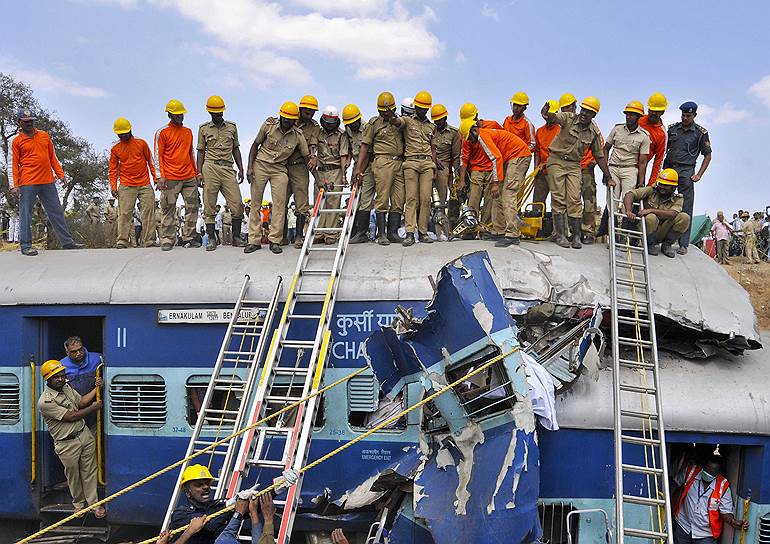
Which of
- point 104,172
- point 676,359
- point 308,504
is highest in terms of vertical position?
point 104,172

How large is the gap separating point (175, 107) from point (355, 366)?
467 centimetres

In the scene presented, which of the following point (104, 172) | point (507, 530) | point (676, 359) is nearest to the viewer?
point (507, 530)

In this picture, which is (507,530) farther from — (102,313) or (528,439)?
(102,313)

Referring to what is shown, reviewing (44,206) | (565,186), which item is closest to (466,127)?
(565,186)

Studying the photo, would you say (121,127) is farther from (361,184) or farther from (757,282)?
(757,282)

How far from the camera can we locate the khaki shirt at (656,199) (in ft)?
27.8

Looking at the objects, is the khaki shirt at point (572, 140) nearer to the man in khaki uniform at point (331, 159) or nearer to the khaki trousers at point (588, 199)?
the khaki trousers at point (588, 199)

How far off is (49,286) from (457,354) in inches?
191

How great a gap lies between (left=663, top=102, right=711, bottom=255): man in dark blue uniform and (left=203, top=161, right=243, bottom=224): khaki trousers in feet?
18.0

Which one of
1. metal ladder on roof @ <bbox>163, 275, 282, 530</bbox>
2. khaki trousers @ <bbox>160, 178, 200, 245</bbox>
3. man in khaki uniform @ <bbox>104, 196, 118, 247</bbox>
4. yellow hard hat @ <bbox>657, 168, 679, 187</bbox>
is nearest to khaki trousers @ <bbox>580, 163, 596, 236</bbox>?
yellow hard hat @ <bbox>657, 168, 679, 187</bbox>

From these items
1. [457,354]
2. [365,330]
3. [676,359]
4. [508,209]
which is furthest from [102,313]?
[676,359]

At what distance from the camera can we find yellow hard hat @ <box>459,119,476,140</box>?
370 inches

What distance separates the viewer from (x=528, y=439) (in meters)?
5.98

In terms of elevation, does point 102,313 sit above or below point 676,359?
above
